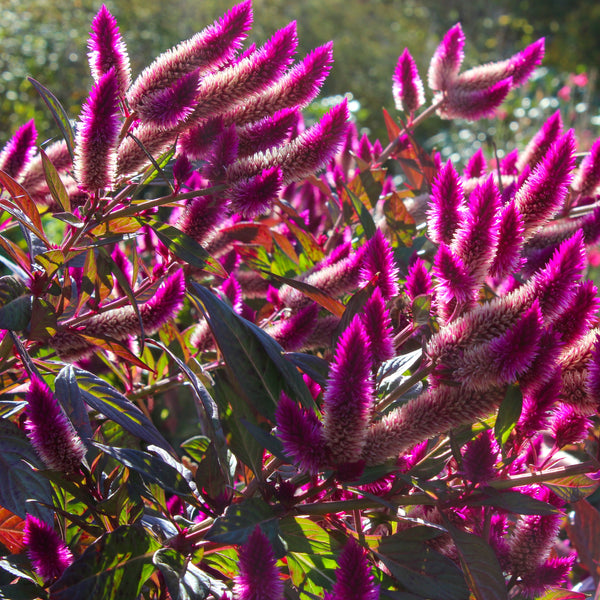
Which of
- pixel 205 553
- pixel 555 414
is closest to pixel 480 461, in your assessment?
pixel 555 414

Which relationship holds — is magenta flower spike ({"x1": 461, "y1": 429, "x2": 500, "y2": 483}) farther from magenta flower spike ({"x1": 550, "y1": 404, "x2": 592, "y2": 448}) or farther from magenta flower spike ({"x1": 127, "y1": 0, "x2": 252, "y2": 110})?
magenta flower spike ({"x1": 127, "y1": 0, "x2": 252, "y2": 110})

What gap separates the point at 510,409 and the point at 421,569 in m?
0.24

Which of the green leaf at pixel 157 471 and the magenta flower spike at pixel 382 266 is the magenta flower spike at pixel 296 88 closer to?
the magenta flower spike at pixel 382 266

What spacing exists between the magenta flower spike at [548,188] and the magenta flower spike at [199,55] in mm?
477

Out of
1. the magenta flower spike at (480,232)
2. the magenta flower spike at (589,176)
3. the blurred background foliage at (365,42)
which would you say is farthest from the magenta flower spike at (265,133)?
the blurred background foliage at (365,42)

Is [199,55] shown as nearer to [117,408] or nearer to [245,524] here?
[117,408]

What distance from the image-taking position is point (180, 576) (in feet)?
2.70

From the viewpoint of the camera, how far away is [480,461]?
0.85 meters

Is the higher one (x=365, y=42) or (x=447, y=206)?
(x=365, y=42)

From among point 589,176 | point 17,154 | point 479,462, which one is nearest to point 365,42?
point 589,176

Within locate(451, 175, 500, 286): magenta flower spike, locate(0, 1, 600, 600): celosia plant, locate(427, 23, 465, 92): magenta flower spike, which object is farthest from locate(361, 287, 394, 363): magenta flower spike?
locate(427, 23, 465, 92): magenta flower spike

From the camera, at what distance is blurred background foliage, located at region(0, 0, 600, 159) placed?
662cm

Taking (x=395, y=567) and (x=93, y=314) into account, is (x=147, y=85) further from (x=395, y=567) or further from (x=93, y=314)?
(x=395, y=567)

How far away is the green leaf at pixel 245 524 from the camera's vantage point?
0.76 m
